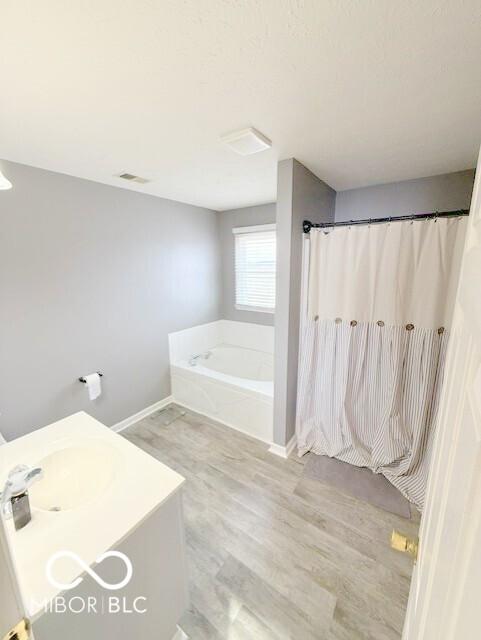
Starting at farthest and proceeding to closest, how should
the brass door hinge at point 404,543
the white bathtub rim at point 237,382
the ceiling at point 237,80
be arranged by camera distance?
1. the white bathtub rim at point 237,382
2. the ceiling at point 237,80
3. the brass door hinge at point 404,543

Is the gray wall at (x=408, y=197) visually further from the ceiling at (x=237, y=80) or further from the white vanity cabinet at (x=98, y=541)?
the white vanity cabinet at (x=98, y=541)

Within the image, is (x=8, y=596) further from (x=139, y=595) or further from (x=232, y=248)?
(x=232, y=248)

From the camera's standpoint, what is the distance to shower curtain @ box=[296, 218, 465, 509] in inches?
69.9

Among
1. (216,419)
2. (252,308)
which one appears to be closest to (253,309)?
(252,308)

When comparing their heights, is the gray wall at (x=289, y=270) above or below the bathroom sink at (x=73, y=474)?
above

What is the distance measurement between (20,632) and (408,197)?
10.1ft

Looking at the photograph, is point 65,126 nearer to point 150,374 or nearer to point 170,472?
point 170,472

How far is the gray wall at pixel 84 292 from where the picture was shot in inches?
74.7

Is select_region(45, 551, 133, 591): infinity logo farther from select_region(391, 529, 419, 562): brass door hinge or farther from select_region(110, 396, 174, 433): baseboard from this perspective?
select_region(110, 396, 174, 433): baseboard

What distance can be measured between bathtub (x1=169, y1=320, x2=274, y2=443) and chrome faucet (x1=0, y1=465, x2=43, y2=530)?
1773mm

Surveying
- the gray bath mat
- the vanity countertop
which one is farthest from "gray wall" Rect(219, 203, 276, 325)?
the vanity countertop

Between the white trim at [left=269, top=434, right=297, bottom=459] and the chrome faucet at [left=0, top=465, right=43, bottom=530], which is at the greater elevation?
the chrome faucet at [left=0, top=465, right=43, bottom=530]

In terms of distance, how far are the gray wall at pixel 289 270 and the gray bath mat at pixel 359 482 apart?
321 mm

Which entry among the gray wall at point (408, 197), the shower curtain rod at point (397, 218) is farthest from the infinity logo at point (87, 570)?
the gray wall at point (408, 197)
